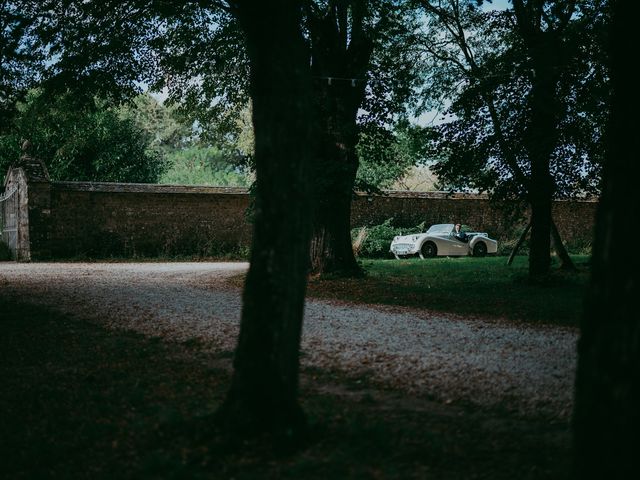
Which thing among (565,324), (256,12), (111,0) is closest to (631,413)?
(256,12)

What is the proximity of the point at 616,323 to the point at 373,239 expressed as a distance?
76.5 feet

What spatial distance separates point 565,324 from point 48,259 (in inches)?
731

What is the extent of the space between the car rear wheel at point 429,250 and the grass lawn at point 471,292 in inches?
302

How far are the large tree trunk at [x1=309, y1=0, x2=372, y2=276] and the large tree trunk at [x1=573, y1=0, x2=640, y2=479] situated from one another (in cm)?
1016

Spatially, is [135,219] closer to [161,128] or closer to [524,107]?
[524,107]

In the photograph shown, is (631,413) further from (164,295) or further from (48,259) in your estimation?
(48,259)

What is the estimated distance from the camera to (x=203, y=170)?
47750 millimetres

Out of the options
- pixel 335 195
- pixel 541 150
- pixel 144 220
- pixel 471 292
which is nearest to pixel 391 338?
pixel 471 292

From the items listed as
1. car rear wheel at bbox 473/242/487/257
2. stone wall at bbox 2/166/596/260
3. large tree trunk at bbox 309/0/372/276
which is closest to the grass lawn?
large tree trunk at bbox 309/0/372/276

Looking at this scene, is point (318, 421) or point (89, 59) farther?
point (89, 59)

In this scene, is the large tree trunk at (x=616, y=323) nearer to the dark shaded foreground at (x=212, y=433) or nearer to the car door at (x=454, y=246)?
the dark shaded foreground at (x=212, y=433)

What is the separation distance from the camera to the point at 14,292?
11.7 metres

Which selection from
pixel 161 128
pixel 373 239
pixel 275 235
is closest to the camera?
pixel 275 235

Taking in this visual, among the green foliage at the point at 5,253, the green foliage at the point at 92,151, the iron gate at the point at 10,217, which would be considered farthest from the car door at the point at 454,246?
the green foliage at the point at 5,253
